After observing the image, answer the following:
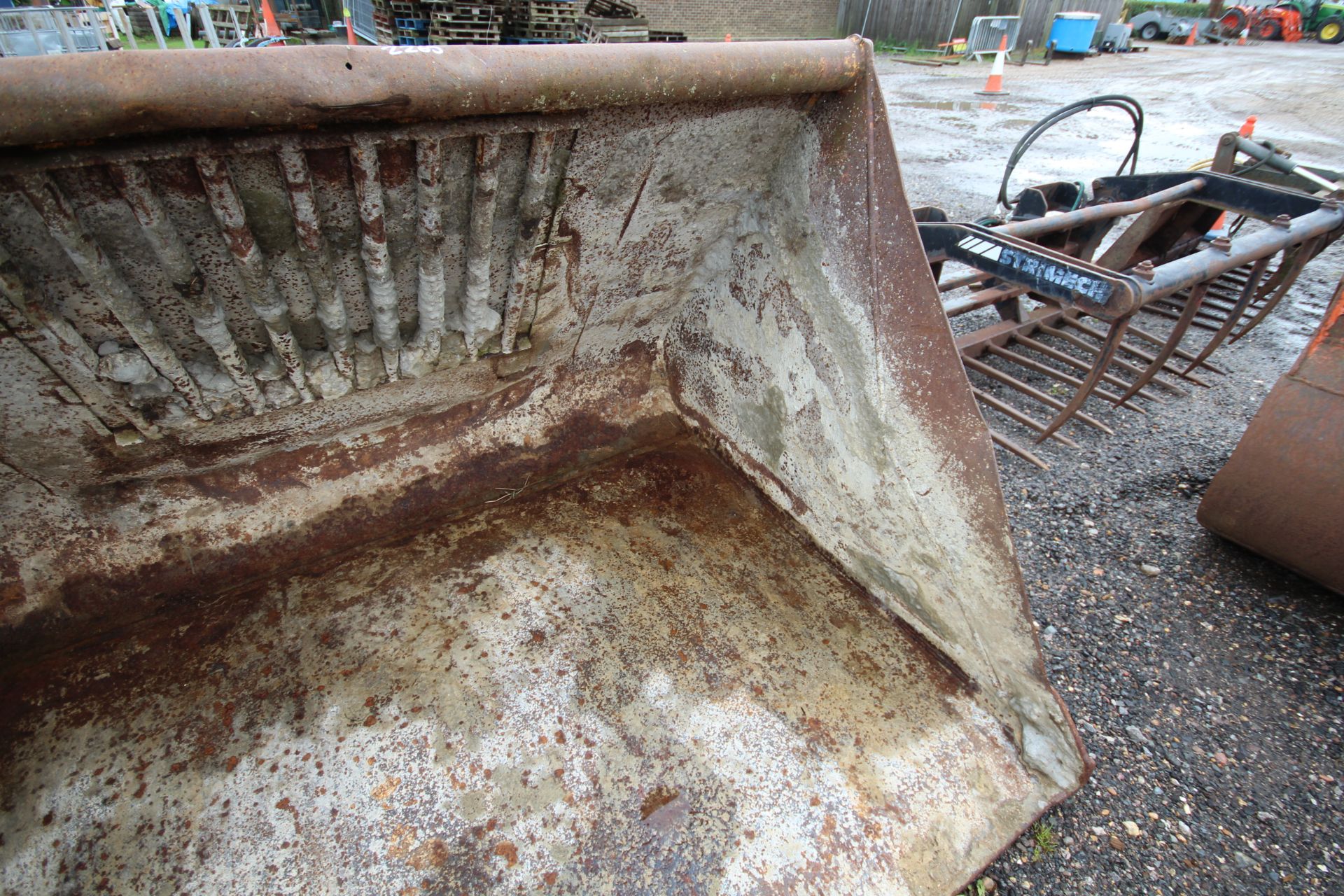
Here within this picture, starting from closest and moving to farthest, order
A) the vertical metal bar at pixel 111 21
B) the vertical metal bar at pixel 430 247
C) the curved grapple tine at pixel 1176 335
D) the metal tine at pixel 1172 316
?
the vertical metal bar at pixel 430 247, the curved grapple tine at pixel 1176 335, the metal tine at pixel 1172 316, the vertical metal bar at pixel 111 21

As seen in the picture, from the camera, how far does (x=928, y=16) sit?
1472cm

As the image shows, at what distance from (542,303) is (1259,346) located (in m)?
3.66

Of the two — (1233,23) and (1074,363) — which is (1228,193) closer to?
Answer: (1074,363)

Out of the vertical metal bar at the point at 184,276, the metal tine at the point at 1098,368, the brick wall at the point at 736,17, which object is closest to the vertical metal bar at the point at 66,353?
the vertical metal bar at the point at 184,276

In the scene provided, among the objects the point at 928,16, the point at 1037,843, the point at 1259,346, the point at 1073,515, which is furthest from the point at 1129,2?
the point at 1037,843

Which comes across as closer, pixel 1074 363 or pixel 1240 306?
pixel 1240 306

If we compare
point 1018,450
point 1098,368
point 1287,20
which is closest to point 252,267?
point 1098,368

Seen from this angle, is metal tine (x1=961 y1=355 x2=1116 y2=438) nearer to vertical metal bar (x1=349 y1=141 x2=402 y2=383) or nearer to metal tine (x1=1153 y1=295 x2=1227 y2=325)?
metal tine (x1=1153 y1=295 x2=1227 y2=325)

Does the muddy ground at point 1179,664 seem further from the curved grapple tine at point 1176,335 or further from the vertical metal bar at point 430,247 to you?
the vertical metal bar at point 430,247

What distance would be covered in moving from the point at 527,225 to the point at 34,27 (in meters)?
9.39

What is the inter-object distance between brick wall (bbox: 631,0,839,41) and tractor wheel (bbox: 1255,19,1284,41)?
12.0 metres

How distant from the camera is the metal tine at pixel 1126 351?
301 cm

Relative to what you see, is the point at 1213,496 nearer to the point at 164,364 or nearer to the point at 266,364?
the point at 266,364

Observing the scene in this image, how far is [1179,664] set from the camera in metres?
1.85
